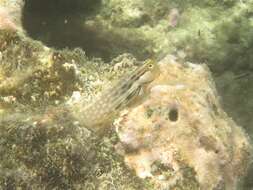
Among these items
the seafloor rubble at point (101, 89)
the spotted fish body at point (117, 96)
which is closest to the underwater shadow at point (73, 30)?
the seafloor rubble at point (101, 89)

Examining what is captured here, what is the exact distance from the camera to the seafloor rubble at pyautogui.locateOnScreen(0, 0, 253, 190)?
3.10m

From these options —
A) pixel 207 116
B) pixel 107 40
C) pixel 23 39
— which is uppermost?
pixel 23 39

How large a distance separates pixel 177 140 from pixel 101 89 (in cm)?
92

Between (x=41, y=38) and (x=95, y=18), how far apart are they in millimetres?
888

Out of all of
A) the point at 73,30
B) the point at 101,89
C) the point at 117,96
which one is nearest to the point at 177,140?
the point at 117,96

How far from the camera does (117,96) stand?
144 inches

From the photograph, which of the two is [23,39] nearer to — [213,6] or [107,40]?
[107,40]

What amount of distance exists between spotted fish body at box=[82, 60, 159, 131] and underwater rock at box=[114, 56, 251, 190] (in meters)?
0.09

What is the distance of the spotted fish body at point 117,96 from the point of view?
11.8 ft

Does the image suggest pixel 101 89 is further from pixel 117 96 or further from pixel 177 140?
pixel 177 140

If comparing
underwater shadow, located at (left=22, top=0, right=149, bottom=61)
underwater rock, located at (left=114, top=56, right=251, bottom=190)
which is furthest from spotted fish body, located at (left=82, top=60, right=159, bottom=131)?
underwater shadow, located at (left=22, top=0, right=149, bottom=61)

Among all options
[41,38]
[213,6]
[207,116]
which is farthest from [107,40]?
[207,116]

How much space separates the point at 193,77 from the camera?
4090mm

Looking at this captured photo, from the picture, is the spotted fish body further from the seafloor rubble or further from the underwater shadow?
the underwater shadow
